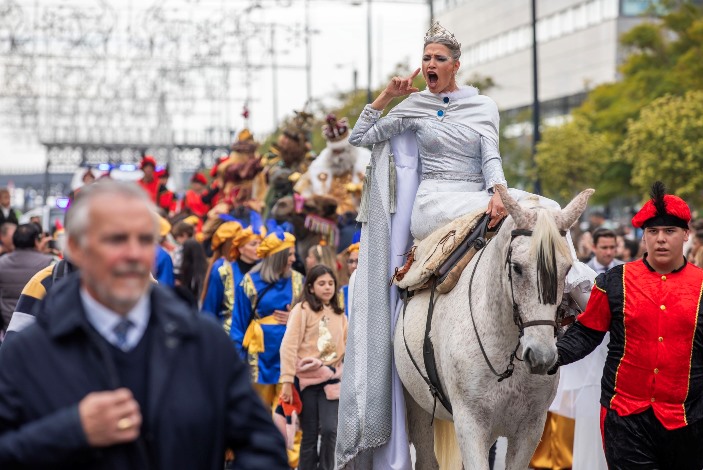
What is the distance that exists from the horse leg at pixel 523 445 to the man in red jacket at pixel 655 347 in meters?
0.39

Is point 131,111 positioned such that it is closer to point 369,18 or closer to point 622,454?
point 369,18

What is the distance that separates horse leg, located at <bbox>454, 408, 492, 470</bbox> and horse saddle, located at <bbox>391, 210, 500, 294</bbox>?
0.79m

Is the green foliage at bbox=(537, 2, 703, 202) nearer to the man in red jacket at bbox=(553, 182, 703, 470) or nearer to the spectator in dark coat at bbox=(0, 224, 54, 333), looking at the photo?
the spectator in dark coat at bbox=(0, 224, 54, 333)

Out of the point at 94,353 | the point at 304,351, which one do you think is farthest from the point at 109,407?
the point at 304,351

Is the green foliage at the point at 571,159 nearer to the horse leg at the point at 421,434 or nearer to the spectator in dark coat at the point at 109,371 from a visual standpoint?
the horse leg at the point at 421,434

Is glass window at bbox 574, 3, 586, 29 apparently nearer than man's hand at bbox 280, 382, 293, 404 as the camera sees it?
No

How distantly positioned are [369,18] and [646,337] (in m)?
35.8

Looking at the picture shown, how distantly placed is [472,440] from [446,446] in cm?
122

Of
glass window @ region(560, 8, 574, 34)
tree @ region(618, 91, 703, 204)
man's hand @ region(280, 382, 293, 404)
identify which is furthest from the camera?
glass window @ region(560, 8, 574, 34)

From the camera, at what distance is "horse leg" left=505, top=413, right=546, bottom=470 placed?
7.39 metres

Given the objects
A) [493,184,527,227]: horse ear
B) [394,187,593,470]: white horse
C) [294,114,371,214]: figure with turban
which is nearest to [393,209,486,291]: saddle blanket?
[394,187,593,470]: white horse

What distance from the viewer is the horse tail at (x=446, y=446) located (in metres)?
8.23

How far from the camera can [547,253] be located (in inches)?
255

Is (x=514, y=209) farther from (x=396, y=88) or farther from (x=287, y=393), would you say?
(x=287, y=393)
